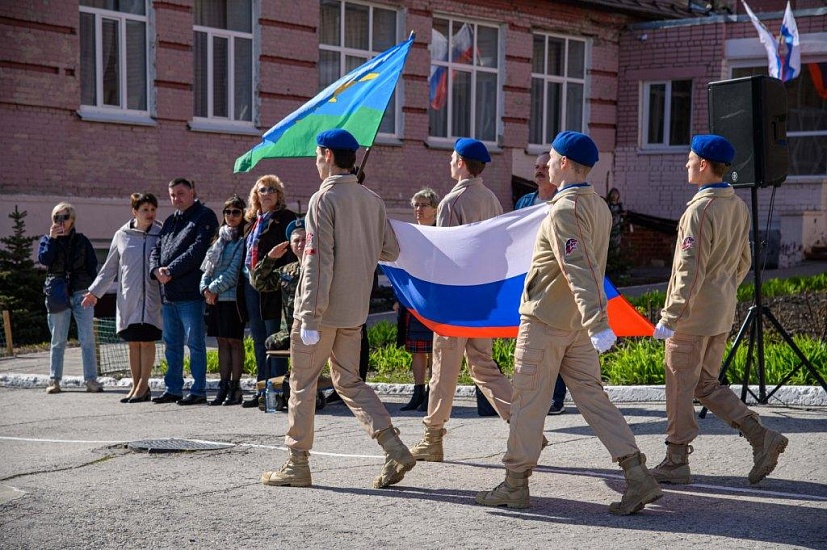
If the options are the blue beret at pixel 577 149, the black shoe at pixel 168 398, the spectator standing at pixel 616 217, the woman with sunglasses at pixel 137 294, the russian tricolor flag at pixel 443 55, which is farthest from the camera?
the russian tricolor flag at pixel 443 55

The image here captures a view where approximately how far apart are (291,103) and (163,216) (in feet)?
10.6

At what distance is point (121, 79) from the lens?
1781cm

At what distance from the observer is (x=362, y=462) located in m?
7.76

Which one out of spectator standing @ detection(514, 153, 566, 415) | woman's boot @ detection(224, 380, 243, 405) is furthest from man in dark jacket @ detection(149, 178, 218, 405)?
spectator standing @ detection(514, 153, 566, 415)

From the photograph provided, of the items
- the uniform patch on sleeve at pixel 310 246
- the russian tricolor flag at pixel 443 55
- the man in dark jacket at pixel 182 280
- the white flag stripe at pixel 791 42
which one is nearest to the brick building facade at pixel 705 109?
the white flag stripe at pixel 791 42

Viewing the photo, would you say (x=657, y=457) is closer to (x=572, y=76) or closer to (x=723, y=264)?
(x=723, y=264)

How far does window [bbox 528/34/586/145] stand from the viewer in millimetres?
24172

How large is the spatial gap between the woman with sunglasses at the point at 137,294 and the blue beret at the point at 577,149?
5813mm

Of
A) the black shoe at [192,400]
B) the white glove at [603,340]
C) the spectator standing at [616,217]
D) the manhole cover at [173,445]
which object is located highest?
the spectator standing at [616,217]

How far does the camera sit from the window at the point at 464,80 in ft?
73.1

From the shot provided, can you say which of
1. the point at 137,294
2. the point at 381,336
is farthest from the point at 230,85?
the point at 137,294

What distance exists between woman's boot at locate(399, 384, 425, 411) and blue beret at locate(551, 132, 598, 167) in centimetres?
429

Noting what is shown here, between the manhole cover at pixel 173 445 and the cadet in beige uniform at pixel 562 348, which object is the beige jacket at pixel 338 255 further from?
the manhole cover at pixel 173 445

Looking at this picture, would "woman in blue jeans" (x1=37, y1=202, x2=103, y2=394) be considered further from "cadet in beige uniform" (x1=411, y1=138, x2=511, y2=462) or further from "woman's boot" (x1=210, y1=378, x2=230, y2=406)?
"cadet in beige uniform" (x1=411, y1=138, x2=511, y2=462)
